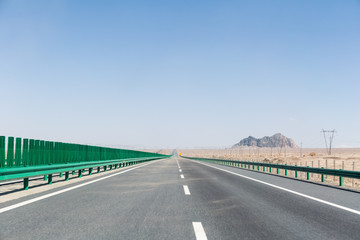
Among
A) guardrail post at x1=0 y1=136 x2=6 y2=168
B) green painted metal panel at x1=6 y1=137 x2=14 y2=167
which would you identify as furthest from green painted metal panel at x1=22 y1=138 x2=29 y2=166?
guardrail post at x1=0 y1=136 x2=6 y2=168

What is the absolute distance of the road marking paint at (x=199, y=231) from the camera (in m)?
4.42

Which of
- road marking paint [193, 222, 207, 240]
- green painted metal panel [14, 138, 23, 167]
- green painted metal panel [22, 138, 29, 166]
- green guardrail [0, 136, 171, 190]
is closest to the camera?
road marking paint [193, 222, 207, 240]

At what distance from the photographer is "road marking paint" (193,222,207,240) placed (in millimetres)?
4422

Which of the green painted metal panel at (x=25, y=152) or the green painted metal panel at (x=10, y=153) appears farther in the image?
the green painted metal panel at (x=25, y=152)

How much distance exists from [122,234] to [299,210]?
13.5ft

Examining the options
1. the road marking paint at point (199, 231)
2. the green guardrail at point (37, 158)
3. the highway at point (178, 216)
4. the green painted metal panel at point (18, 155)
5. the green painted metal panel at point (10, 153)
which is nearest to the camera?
the road marking paint at point (199, 231)

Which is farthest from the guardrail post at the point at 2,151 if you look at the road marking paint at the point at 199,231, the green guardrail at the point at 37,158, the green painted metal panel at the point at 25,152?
the road marking paint at the point at 199,231

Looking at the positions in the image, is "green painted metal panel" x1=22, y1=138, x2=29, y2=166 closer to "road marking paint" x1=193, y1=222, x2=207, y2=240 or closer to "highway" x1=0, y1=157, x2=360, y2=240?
"highway" x1=0, y1=157, x2=360, y2=240

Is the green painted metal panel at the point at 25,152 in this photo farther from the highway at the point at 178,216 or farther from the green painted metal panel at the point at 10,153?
the highway at the point at 178,216

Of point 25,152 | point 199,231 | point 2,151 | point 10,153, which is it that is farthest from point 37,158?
point 199,231

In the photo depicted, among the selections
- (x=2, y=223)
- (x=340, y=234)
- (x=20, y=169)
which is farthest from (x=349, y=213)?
(x=20, y=169)

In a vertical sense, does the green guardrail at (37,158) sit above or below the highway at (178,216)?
above

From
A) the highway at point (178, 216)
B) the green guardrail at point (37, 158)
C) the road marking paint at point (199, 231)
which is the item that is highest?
the green guardrail at point (37, 158)

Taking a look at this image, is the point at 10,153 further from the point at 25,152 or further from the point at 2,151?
the point at 25,152
